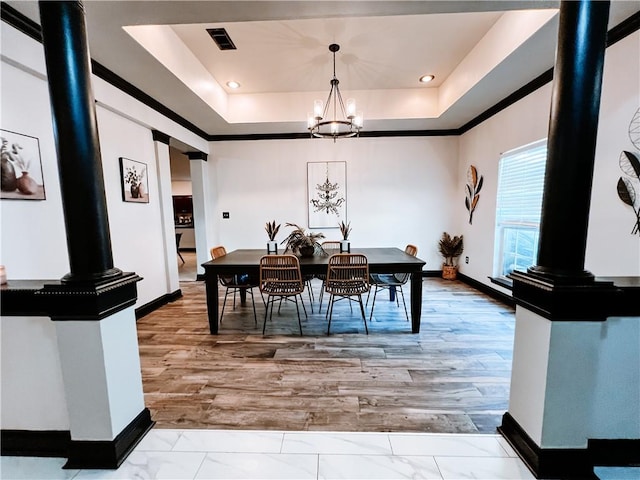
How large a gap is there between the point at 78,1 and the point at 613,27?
11.7 feet

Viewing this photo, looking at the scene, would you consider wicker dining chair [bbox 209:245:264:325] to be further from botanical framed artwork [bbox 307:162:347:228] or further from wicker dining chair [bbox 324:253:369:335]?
botanical framed artwork [bbox 307:162:347:228]

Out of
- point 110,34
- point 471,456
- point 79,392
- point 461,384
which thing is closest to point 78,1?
point 110,34

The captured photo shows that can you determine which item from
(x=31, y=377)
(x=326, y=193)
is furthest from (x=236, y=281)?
(x=326, y=193)

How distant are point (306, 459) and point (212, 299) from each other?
186cm

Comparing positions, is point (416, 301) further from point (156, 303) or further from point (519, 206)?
point (156, 303)

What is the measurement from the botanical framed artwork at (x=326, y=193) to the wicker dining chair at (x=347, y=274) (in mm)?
2396

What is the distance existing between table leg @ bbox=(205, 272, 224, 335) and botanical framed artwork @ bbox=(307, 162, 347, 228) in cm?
258

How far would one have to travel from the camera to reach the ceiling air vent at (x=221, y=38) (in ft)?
8.72

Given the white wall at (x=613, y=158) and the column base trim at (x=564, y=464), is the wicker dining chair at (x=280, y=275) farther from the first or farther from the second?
the white wall at (x=613, y=158)

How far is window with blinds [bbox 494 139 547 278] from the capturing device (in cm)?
307

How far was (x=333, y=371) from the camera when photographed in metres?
2.14

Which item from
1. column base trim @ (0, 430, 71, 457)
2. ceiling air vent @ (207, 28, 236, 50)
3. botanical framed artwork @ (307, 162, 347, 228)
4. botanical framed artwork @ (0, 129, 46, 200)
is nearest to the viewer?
column base trim @ (0, 430, 71, 457)

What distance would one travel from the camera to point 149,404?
1779mm

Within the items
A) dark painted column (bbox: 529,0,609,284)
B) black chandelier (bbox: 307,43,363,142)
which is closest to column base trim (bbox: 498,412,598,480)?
dark painted column (bbox: 529,0,609,284)
